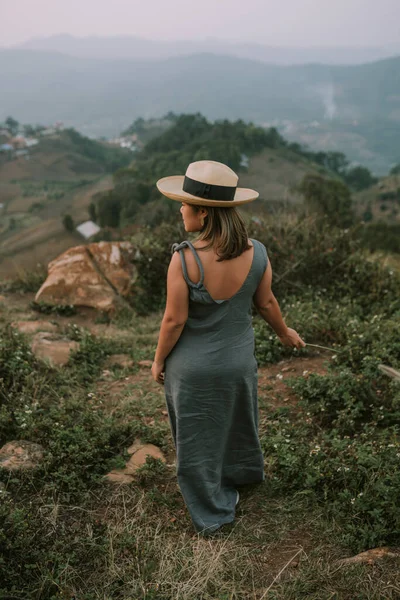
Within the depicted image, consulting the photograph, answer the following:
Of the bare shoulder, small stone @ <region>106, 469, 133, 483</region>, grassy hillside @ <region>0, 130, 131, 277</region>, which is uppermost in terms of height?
the bare shoulder

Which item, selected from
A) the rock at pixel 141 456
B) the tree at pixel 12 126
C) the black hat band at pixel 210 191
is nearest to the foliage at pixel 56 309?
the rock at pixel 141 456

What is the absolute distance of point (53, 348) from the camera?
4387 mm

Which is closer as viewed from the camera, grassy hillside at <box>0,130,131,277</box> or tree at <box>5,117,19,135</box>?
grassy hillside at <box>0,130,131,277</box>

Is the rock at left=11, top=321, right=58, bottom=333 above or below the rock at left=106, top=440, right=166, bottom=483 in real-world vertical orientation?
below

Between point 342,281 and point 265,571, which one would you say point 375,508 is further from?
point 342,281

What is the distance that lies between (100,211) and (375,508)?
45.9 metres

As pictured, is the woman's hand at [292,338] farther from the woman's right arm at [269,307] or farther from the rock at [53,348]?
the rock at [53,348]

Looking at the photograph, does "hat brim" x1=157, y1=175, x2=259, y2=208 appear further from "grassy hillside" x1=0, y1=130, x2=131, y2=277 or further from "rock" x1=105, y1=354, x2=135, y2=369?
"grassy hillside" x1=0, y1=130, x2=131, y2=277

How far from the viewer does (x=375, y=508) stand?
2400 millimetres

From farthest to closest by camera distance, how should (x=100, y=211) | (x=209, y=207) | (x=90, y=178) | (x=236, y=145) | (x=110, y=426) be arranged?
1. (x=90, y=178)
2. (x=236, y=145)
3. (x=100, y=211)
4. (x=110, y=426)
5. (x=209, y=207)

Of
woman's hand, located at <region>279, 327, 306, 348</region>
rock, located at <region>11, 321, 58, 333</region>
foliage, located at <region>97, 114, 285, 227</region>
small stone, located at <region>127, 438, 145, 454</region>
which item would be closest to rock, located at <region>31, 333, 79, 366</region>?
rock, located at <region>11, 321, 58, 333</region>

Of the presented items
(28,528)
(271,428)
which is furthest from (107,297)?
(28,528)

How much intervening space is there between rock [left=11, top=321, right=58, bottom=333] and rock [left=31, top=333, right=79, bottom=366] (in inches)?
11.7

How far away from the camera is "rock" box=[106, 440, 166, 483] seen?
112 inches
